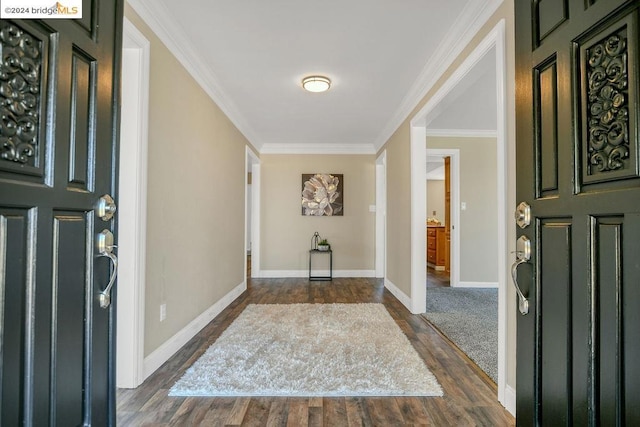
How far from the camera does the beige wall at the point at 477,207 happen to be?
4.95 meters

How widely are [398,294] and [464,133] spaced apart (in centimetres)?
265

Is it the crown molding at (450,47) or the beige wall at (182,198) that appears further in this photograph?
the beige wall at (182,198)

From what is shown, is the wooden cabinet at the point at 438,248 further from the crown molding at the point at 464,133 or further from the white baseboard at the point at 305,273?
the crown molding at the point at 464,133

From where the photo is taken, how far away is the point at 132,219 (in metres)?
1.90

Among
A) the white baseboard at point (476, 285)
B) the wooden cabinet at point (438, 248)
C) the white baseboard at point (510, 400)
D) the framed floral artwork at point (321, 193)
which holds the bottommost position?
the white baseboard at point (476, 285)

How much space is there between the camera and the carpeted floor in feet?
7.82

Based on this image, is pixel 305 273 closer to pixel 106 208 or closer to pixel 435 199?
pixel 106 208

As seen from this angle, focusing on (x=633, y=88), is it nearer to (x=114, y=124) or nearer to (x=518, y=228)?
(x=518, y=228)

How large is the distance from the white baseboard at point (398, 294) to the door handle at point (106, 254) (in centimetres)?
313

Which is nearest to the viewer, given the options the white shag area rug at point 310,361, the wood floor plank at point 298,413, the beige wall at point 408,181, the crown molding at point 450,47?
the wood floor plank at point 298,413

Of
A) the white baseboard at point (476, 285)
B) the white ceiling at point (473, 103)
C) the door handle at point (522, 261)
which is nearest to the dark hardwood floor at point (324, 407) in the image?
the door handle at point (522, 261)

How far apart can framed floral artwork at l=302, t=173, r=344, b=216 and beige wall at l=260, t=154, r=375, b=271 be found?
0.09 metres

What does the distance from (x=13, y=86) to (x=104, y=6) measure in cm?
42

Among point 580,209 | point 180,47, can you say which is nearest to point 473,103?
point 180,47
